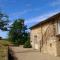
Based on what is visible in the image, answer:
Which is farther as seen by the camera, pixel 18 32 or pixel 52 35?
pixel 18 32

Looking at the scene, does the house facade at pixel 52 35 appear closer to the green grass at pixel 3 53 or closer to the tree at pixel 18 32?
the green grass at pixel 3 53

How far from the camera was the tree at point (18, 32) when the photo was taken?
146ft

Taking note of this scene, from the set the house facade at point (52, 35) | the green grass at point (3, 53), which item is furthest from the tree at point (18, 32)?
the green grass at point (3, 53)

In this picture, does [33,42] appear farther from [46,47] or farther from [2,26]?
[2,26]

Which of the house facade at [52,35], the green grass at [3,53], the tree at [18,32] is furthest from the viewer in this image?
the tree at [18,32]

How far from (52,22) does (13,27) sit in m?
22.4

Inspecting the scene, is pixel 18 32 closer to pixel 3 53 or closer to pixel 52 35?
pixel 52 35

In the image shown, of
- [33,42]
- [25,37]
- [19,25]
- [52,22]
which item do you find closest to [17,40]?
[25,37]

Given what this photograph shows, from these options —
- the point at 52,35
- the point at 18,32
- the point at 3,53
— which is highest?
the point at 18,32

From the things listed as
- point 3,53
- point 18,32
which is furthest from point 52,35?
point 18,32

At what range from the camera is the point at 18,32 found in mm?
47062

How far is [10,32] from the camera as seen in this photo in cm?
4644

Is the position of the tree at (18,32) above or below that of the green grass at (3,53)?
above

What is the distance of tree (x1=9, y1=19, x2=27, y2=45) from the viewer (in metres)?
44.4
